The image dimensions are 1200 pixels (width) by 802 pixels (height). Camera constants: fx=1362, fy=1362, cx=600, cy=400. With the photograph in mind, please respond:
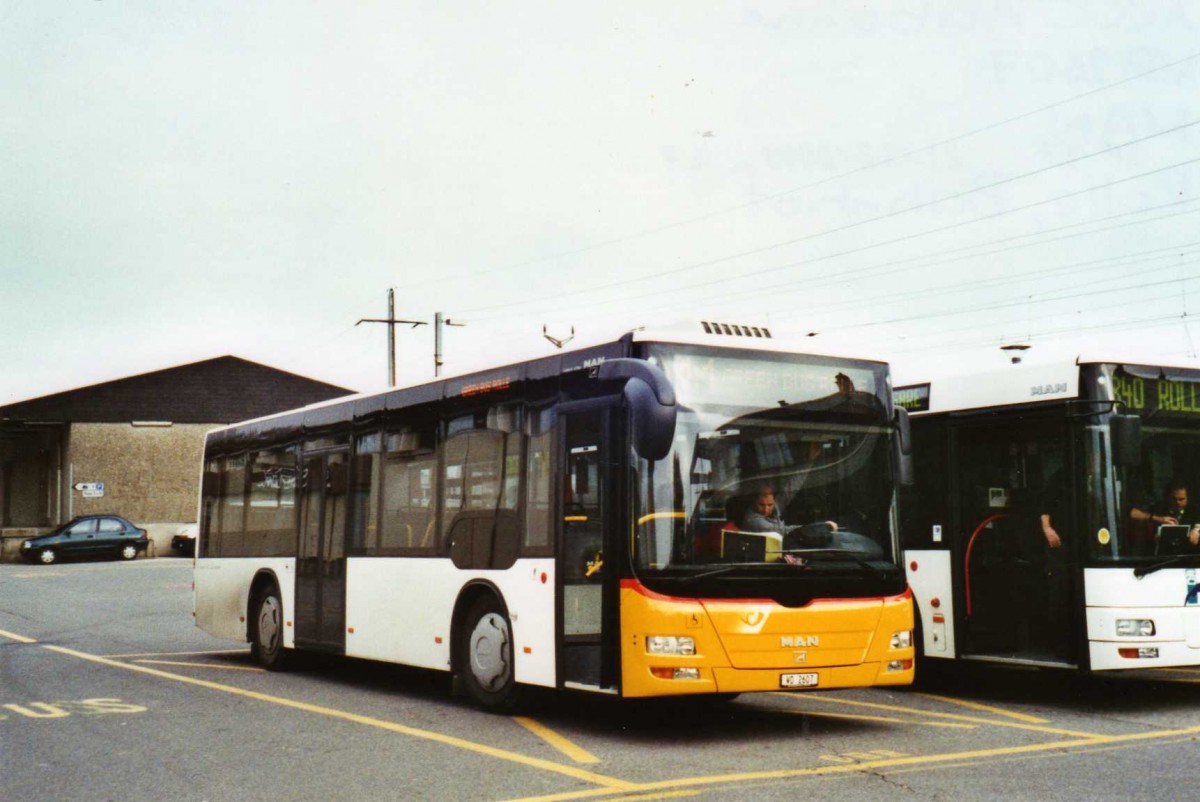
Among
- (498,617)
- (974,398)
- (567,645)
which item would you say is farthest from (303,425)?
(974,398)

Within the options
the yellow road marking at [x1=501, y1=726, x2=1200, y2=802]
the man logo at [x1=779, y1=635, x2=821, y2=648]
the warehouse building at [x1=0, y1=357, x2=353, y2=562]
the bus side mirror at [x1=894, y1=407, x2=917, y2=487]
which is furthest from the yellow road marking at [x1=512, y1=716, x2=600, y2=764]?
the warehouse building at [x1=0, y1=357, x2=353, y2=562]

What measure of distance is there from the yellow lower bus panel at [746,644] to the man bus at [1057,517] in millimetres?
2126

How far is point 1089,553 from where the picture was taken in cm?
1067

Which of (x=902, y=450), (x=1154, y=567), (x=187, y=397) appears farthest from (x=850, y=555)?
(x=187, y=397)

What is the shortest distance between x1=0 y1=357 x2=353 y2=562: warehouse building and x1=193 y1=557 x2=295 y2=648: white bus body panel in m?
37.0

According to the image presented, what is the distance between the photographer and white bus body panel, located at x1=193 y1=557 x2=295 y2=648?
1473cm

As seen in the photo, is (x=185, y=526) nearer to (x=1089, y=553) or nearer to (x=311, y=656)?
(x=311, y=656)

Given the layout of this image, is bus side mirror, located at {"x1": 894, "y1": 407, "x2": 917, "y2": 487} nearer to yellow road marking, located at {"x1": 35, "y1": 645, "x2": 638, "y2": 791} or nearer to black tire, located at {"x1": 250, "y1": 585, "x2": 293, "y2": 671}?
yellow road marking, located at {"x1": 35, "y1": 645, "x2": 638, "y2": 791}

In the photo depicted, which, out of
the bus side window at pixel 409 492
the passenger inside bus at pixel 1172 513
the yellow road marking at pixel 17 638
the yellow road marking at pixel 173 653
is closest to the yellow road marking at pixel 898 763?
the passenger inside bus at pixel 1172 513

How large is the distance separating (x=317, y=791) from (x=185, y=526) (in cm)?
4845

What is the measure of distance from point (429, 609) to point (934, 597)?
451cm

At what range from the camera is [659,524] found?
29.8 feet

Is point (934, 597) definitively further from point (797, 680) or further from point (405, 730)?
point (405, 730)

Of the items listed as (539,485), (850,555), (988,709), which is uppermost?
(539,485)
